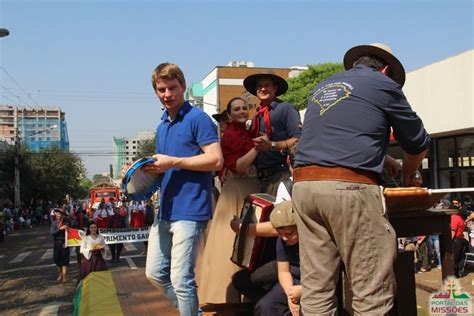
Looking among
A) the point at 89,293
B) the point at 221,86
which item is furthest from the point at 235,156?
the point at 221,86

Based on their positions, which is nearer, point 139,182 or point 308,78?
point 139,182

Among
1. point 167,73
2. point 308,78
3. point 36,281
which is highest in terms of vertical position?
point 308,78

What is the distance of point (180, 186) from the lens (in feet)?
9.82

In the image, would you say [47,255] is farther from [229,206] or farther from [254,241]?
[254,241]

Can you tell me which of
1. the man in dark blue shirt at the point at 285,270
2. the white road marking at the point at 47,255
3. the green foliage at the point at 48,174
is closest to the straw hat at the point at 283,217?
the man in dark blue shirt at the point at 285,270

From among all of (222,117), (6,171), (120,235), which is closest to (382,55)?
(222,117)

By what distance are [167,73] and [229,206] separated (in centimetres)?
113

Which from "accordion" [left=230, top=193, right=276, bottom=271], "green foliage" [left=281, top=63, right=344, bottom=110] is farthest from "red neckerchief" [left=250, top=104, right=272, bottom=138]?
"green foliage" [left=281, top=63, right=344, bottom=110]

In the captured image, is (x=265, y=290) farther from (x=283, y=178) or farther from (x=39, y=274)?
(x=39, y=274)

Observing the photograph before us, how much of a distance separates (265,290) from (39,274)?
12049mm

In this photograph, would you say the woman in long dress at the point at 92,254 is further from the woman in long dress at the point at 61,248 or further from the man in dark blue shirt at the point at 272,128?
the man in dark blue shirt at the point at 272,128

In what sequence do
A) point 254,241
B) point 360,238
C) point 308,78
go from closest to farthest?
1. point 360,238
2. point 254,241
3. point 308,78

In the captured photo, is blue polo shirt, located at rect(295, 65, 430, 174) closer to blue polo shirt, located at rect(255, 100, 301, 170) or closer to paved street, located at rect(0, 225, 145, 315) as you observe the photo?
blue polo shirt, located at rect(255, 100, 301, 170)

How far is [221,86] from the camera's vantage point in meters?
54.5
